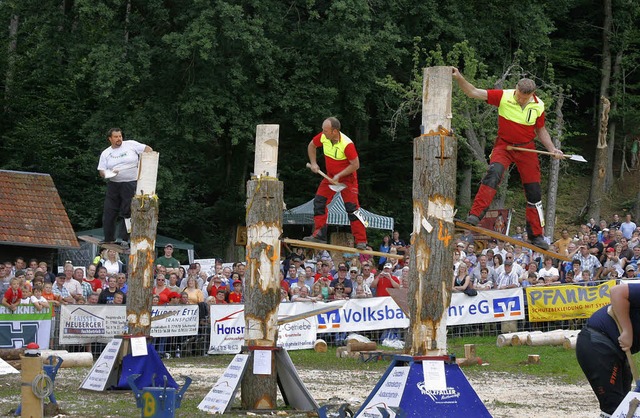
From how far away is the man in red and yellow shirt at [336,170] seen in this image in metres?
12.5

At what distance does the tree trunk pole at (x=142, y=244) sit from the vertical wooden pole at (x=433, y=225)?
5509mm

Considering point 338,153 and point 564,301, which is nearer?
point 338,153

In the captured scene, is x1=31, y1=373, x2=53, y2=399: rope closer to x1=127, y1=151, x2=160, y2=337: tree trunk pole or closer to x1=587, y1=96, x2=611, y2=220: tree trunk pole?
x1=127, y1=151, x2=160, y2=337: tree trunk pole

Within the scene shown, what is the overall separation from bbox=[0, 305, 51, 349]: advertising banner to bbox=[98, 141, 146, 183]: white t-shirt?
4028 millimetres

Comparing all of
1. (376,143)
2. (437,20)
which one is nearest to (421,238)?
(437,20)

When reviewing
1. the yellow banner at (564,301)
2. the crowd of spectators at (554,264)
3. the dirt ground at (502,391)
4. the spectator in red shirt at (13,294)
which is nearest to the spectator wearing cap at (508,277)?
the crowd of spectators at (554,264)

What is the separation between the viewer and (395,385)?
9891mm

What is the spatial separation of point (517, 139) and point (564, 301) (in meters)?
9.84

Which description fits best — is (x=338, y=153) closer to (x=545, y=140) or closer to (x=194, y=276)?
(x=545, y=140)

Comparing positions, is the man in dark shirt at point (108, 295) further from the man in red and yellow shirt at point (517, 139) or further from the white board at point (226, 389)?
the man in red and yellow shirt at point (517, 139)

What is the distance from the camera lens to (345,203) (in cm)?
1298

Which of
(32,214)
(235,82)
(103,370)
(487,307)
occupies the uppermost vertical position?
(235,82)

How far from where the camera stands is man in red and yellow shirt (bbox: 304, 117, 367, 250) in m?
12.5

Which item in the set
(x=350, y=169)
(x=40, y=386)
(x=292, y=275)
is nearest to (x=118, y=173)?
(x=350, y=169)
